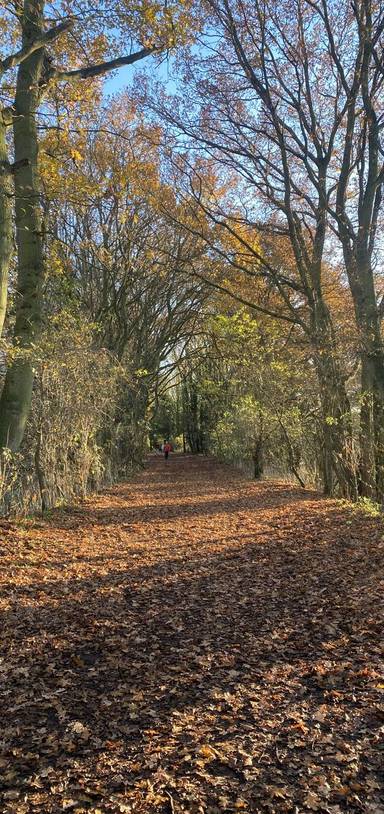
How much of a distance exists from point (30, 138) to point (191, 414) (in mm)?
31346

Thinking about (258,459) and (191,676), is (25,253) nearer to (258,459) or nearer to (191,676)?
(191,676)

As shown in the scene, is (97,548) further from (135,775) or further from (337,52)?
(337,52)

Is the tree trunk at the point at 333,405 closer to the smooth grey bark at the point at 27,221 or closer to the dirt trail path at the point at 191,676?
the dirt trail path at the point at 191,676

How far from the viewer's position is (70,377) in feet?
31.9

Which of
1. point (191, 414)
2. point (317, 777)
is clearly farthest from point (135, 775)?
point (191, 414)

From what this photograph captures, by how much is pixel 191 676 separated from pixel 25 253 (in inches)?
246

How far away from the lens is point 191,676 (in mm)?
3359

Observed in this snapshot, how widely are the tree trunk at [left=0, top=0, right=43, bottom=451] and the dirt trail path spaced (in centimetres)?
159

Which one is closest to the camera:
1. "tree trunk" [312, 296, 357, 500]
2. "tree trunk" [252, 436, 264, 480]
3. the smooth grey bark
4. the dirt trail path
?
the dirt trail path

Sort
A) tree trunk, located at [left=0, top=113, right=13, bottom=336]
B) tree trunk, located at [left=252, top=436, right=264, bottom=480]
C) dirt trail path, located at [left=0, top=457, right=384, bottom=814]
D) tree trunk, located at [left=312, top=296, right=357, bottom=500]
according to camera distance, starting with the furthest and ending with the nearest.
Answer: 1. tree trunk, located at [left=252, top=436, right=264, bottom=480]
2. tree trunk, located at [left=312, top=296, right=357, bottom=500]
3. tree trunk, located at [left=0, top=113, right=13, bottom=336]
4. dirt trail path, located at [left=0, top=457, right=384, bottom=814]

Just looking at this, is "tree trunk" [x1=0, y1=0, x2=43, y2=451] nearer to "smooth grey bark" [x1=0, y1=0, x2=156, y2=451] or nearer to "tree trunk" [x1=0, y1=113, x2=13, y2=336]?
"smooth grey bark" [x1=0, y1=0, x2=156, y2=451]

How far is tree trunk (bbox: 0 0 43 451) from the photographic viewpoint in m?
7.09

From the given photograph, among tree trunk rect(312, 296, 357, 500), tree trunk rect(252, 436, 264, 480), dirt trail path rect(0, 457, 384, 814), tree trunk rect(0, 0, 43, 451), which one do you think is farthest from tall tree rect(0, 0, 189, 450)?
tree trunk rect(252, 436, 264, 480)

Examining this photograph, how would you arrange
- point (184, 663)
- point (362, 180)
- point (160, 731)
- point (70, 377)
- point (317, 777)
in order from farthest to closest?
point (362, 180) → point (70, 377) → point (184, 663) → point (160, 731) → point (317, 777)
